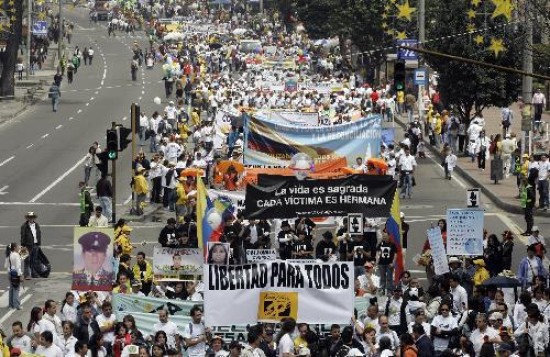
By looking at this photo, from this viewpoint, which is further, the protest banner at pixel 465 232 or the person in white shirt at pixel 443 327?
the protest banner at pixel 465 232

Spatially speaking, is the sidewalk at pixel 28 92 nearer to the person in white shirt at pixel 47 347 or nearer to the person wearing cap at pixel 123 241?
the person wearing cap at pixel 123 241

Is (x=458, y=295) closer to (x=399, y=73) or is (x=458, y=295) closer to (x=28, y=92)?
(x=399, y=73)

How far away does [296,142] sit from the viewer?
148 ft

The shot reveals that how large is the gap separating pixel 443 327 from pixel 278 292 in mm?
2295

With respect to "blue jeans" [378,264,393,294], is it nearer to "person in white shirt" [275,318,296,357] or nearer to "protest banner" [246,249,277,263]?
"protest banner" [246,249,277,263]

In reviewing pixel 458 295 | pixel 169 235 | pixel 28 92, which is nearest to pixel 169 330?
pixel 458 295

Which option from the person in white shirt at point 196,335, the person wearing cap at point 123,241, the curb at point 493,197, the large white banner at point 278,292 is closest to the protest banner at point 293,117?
the curb at point 493,197

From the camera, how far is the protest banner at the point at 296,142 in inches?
1746

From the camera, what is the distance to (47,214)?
158ft

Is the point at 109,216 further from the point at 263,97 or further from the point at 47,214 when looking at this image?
the point at 263,97

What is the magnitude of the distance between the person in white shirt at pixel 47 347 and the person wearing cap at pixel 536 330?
6154 mm

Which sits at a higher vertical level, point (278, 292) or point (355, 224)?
point (355, 224)

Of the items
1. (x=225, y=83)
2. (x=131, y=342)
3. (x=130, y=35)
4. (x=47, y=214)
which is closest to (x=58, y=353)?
(x=131, y=342)

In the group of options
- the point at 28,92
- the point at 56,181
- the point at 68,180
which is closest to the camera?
the point at 56,181
